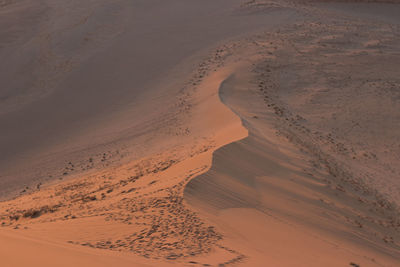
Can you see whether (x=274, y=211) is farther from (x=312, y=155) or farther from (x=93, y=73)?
(x=93, y=73)

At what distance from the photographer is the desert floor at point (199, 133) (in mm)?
5469

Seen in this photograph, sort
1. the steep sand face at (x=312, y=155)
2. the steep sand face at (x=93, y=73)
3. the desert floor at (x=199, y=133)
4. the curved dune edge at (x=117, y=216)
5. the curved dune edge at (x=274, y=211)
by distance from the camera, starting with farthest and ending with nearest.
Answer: the steep sand face at (x=93, y=73)
the steep sand face at (x=312, y=155)
the desert floor at (x=199, y=133)
the curved dune edge at (x=274, y=211)
the curved dune edge at (x=117, y=216)

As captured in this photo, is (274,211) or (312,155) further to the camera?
(312,155)

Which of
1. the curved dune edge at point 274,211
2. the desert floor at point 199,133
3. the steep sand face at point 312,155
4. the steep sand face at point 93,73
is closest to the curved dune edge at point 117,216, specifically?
the desert floor at point 199,133

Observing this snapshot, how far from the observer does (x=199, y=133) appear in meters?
10.8

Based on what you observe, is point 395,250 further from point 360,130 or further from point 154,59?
point 154,59

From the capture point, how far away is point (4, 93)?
15328 mm

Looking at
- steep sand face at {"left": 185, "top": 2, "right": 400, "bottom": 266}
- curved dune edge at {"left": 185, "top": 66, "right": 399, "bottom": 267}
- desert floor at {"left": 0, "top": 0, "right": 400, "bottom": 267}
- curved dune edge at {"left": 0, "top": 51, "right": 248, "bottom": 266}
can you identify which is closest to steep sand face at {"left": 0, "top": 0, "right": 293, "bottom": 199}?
desert floor at {"left": 0, "top": 0, "right": 400, "bottom": 267}

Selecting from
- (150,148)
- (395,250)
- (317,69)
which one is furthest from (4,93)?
(395,250)

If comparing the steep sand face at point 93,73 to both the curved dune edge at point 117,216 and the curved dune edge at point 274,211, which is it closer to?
the curved dune edge at point 117,216

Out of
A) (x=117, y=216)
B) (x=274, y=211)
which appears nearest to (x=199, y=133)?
(x=274, y=211)

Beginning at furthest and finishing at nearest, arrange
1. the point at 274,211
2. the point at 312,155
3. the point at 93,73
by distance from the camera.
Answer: the point at 93,73, the point at 312,155, the point at 274,211

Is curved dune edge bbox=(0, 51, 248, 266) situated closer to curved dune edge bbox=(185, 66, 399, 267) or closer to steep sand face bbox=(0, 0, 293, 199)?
curved dune edge bbox=(185, 66, 399, 267)

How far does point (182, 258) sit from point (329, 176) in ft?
16.4
